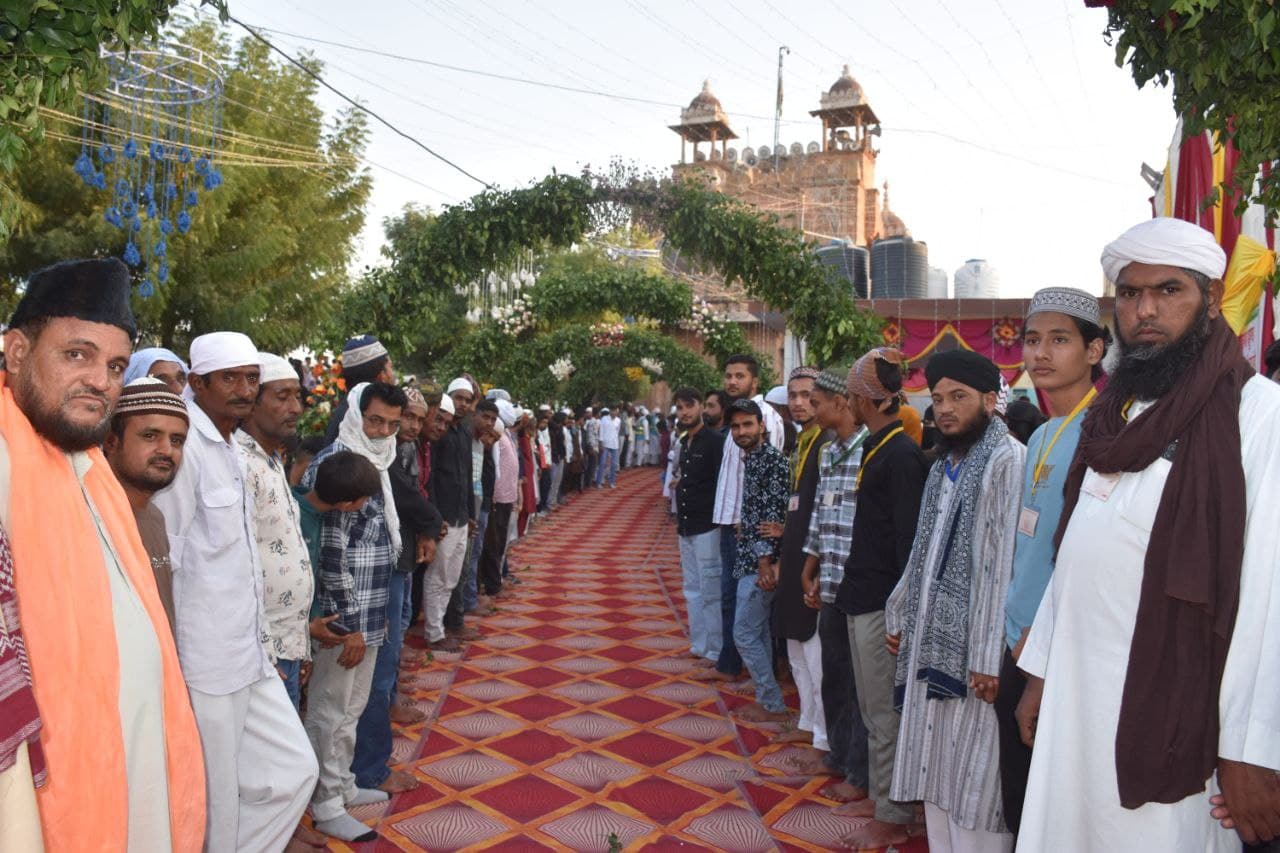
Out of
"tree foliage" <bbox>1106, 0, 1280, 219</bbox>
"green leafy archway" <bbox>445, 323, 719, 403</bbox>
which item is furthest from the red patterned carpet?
"green leafy archway" <bbox>445, 323, 719, 403</bbox>

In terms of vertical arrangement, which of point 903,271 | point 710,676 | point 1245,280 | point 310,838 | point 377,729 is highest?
point 903,271

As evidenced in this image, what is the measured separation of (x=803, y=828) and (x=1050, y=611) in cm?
174

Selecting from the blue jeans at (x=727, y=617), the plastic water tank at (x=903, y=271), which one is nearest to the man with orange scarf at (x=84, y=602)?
the blue jeans at (x=727, y=617)

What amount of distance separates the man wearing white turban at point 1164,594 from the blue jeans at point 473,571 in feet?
17.1

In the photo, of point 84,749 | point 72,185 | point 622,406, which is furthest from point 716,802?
point 622,406

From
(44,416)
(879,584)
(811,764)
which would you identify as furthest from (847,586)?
(44,416)

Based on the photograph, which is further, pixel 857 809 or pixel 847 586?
pixel 857 809

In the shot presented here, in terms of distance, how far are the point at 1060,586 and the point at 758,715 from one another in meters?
2.94

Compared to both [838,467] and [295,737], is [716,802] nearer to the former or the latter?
[838,467]

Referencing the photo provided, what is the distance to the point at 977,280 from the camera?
45.9ft

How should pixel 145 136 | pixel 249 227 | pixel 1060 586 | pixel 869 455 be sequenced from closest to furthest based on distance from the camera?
pixel 1060 586, pixel 869 455, pixel 145 136, pixel 249 227

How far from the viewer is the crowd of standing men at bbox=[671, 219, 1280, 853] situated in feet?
6.07

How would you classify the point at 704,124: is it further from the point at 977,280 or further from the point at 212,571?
the point at 212,571

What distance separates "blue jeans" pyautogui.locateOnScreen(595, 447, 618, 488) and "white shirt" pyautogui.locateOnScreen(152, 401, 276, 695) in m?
17.7
